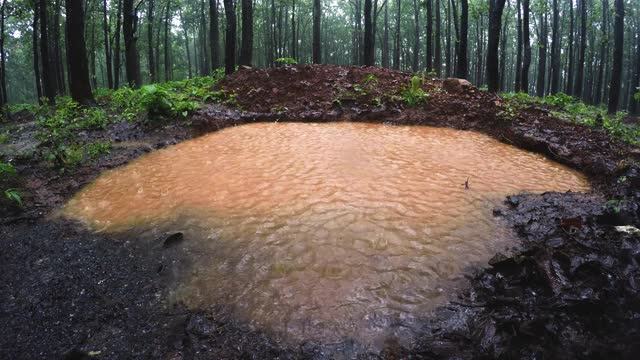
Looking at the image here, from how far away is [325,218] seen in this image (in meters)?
3.97

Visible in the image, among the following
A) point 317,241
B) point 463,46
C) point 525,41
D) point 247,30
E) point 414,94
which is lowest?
point 317,241

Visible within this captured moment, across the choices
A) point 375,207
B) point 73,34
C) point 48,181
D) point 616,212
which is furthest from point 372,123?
point 73,34

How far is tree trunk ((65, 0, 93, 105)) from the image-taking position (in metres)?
9.59

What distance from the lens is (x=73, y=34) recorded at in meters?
9.70

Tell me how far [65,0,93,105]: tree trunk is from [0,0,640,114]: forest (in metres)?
0.03

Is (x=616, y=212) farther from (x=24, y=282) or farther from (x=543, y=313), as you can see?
(x=24, y=282)

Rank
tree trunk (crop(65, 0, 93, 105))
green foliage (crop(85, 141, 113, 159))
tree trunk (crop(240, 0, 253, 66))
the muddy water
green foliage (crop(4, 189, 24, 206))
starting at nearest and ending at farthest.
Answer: the muddy water
green foliage (crop(4, 189, 24, 206))
green foliage (crop(85, 141, 113, 159))
tree trunk (crop(65, 0, 93, 105))
tree trunk (crop(240, 0, 253, 66))

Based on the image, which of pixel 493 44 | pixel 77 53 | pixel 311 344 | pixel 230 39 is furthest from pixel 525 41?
pixel 311 344

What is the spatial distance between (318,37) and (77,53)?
35.5ft

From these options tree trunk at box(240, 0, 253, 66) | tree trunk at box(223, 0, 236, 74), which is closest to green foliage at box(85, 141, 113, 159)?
tree trunk at box(223, 0, 236, 74)

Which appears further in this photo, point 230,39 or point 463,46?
point 463,46

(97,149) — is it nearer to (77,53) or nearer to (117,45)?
(77,53)

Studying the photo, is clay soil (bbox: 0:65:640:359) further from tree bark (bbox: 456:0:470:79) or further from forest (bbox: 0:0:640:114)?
tree bark (bbox: 456:0:470:79)

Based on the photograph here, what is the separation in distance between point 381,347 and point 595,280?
176 cm
